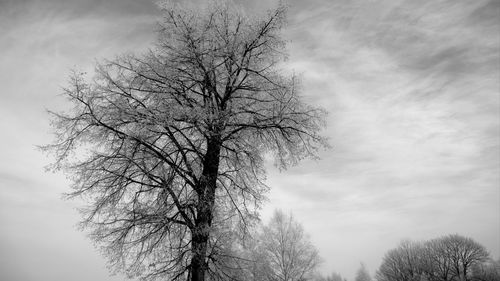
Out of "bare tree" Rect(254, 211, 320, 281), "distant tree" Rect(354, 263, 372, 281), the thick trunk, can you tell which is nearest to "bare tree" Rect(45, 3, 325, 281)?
the thick trunk

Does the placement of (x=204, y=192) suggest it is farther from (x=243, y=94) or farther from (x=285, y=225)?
(x=285, y=225)

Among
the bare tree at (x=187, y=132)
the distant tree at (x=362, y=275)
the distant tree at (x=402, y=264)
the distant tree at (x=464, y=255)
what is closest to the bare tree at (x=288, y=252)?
the bare tree at (x=187, y=132)

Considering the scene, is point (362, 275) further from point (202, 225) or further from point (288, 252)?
point (202, 225)

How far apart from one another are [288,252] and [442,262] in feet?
122

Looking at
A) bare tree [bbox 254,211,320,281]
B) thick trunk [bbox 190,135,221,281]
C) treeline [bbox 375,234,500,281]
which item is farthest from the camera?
treeline [bbox 375,234,500,281]

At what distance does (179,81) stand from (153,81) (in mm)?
655

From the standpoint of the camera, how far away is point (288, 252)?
26.2 m

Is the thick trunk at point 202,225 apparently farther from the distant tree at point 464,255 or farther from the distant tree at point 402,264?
the distant tree at point 464,255

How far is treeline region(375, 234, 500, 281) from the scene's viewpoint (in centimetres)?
4634

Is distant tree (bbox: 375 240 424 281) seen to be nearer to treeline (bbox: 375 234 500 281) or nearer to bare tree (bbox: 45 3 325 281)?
treeline (bbox: 375 234 500 281)

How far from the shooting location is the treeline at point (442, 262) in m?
46.3

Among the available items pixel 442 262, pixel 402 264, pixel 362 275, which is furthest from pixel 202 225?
pixel 362 275

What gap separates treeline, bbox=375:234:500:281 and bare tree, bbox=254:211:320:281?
91.5 ft

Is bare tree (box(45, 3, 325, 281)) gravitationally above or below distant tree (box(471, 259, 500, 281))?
above
